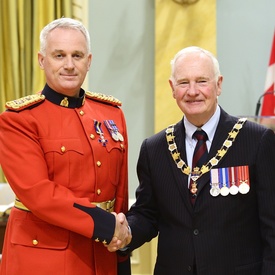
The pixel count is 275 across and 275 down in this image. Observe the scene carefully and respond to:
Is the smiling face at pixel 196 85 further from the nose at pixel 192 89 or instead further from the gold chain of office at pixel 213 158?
the gold chain of office at pixel 213 158

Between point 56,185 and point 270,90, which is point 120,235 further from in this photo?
point 270,90

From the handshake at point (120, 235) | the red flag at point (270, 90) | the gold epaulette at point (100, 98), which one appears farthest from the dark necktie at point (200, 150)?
the red flag at point (270, 90)

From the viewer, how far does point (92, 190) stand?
2148 mm

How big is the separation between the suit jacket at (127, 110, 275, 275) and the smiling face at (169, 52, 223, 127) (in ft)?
0.32

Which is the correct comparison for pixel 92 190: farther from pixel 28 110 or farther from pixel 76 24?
pixel 76 24

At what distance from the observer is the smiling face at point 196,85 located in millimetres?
2094

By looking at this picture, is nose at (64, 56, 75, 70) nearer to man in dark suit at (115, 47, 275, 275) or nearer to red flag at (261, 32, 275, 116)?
man in dark suit at (115, 47, 275, 275)

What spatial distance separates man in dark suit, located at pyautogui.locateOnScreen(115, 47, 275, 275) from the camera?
6.74 feet

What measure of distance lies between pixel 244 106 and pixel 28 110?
2506 millimetres

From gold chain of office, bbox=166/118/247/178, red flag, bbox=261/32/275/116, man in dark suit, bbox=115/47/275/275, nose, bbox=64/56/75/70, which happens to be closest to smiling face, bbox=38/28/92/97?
nose, bbox=64/56/75/70

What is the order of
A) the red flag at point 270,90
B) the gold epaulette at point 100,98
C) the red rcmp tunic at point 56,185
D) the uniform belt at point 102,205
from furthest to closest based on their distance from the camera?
1. the red flag at point 270,90
2. the gold epaulette at point 100,98
3. the uniform belt at point 102,205
4. the red rcmp tunic at point 56,185

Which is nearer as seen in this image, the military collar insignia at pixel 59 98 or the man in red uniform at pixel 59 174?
the man in red uniform at pixel 59 174

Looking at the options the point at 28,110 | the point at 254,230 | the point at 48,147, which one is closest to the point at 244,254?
the point at 254,230

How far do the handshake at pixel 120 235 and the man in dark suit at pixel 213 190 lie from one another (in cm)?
14
